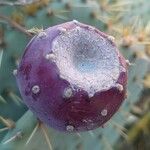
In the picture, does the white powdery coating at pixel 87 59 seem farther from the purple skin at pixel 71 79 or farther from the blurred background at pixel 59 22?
the blurred background at pixel 59 22

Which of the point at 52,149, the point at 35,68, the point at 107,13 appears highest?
the point at 35,68

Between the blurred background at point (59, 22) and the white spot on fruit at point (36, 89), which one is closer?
the white spot on fruit at point (36, 89)

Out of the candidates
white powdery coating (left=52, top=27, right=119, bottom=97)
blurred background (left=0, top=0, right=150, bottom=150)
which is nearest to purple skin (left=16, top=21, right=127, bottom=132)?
white powdery coating (left=52, top=27, right=119, bottom=97)

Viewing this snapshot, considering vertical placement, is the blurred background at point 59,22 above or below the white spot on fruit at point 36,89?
below

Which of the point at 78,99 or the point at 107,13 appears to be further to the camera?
the point at 107,13

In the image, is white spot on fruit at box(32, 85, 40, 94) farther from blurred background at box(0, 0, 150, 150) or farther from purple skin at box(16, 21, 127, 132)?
blurred background at box(0, 0, 150, 150)

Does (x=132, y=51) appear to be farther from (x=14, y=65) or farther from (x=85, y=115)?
(x=85, y=115)

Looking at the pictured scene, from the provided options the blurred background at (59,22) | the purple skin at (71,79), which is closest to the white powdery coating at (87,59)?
the purple skin at (71,79)

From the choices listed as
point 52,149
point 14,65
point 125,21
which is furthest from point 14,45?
point 125,21

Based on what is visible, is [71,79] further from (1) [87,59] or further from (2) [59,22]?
(2) [59,22]
